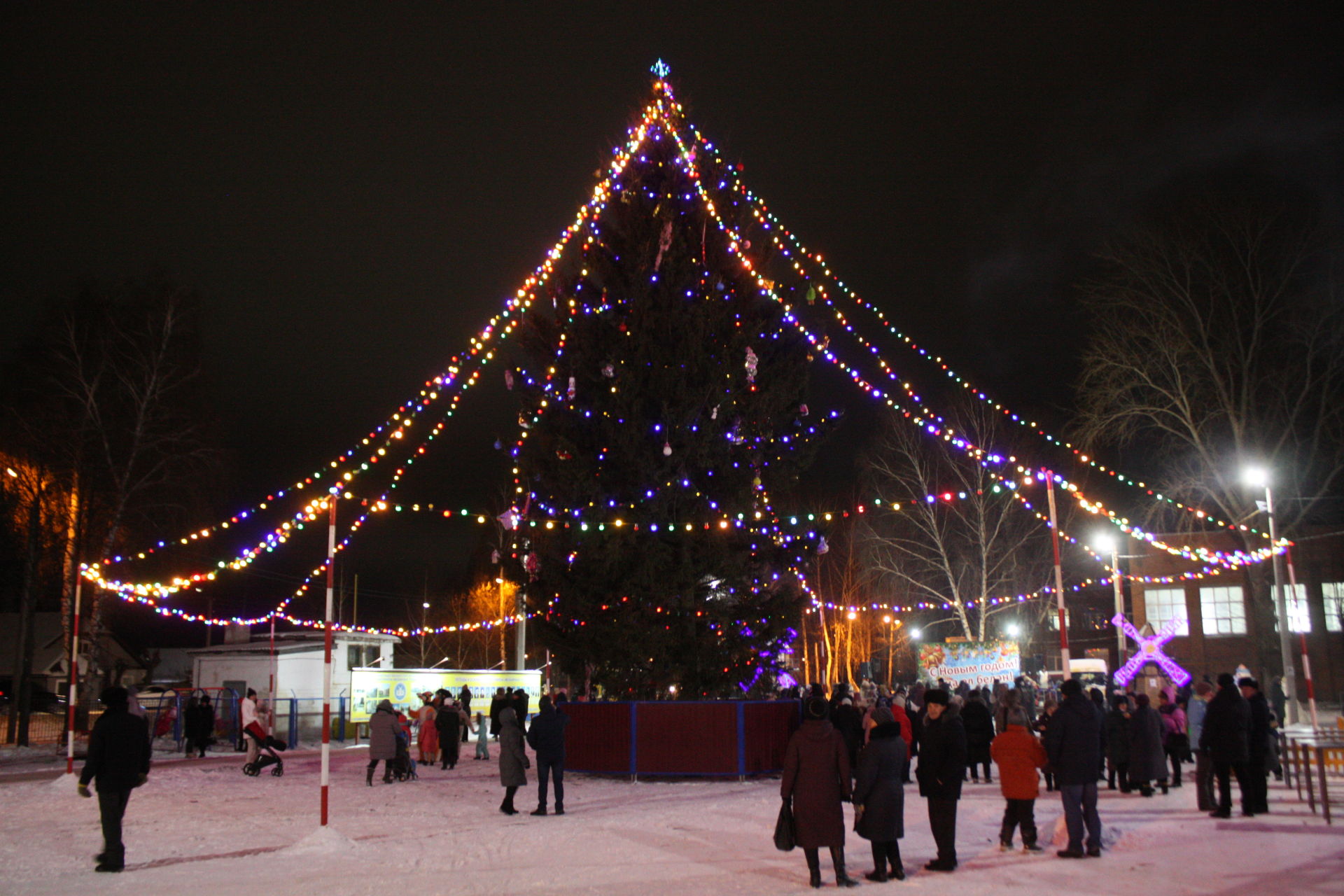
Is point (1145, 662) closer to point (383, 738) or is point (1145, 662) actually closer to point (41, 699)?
point (383, 738)

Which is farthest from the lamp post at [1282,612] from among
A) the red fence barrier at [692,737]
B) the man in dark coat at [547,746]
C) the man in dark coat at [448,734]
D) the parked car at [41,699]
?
the parked car at [41,699]

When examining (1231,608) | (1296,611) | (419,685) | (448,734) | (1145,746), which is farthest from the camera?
(1231,608)

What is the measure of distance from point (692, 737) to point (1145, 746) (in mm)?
7047

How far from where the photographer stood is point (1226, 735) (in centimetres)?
1162

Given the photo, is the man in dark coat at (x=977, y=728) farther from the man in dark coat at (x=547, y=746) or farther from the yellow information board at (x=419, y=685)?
the yellow information board at (x=419, y=685)

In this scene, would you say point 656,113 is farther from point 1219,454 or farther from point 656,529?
point 1219,454

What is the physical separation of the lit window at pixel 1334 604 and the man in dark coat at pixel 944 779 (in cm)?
3642

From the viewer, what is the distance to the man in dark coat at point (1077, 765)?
9.48 meters

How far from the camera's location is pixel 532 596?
1969cm

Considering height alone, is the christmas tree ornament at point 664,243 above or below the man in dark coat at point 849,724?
above

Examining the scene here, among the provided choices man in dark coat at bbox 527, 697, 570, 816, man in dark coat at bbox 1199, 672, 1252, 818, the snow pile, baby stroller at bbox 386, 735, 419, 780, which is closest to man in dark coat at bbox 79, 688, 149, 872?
the snow pile

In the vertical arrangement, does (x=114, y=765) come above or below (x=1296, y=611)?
below

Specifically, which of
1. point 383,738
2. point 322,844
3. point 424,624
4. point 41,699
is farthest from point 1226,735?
point 424,624

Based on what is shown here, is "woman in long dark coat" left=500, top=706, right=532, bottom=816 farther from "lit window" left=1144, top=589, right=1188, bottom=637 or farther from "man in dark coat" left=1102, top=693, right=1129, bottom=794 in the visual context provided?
"lit window" left=1144, top=589, right=1188, bottom=637
